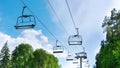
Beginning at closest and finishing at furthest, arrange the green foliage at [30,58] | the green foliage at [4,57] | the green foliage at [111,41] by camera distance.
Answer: the green foliage at [111,41]
the green foliage at [30,58]
the green foliage at [4,57]

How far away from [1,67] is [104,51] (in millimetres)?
58277

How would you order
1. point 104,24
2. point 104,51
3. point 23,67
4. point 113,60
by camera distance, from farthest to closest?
point 23,67 < point 104,24 < point 104,51 < point 113,60

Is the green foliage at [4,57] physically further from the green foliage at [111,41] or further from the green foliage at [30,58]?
the green foliage at [111,41]

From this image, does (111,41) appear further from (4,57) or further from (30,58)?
(4,57)

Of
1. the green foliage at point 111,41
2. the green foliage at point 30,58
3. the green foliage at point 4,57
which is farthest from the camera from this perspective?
the green foliage at point 4,57

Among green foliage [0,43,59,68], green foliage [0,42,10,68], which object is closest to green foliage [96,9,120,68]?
green foliage [0,43,59,68]

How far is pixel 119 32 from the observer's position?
71.1 metres

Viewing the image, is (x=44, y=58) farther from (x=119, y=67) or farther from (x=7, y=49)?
(x=119, y=67)

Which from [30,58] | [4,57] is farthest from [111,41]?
[4,57]

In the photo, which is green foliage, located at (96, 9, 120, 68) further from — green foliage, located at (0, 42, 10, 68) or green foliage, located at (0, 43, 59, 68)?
green foliage, located at (0, 42, 10, 68)

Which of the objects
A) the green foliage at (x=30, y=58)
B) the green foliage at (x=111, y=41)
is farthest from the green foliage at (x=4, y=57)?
the green foliage at (x=111, y=41)

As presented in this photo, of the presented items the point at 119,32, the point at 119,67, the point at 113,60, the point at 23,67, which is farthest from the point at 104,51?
the point at 23,67

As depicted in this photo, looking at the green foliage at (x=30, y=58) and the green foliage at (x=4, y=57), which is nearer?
the green foliage at (x=30, y=58)

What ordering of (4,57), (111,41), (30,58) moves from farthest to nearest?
(4,57), (30,58), (111,41)
